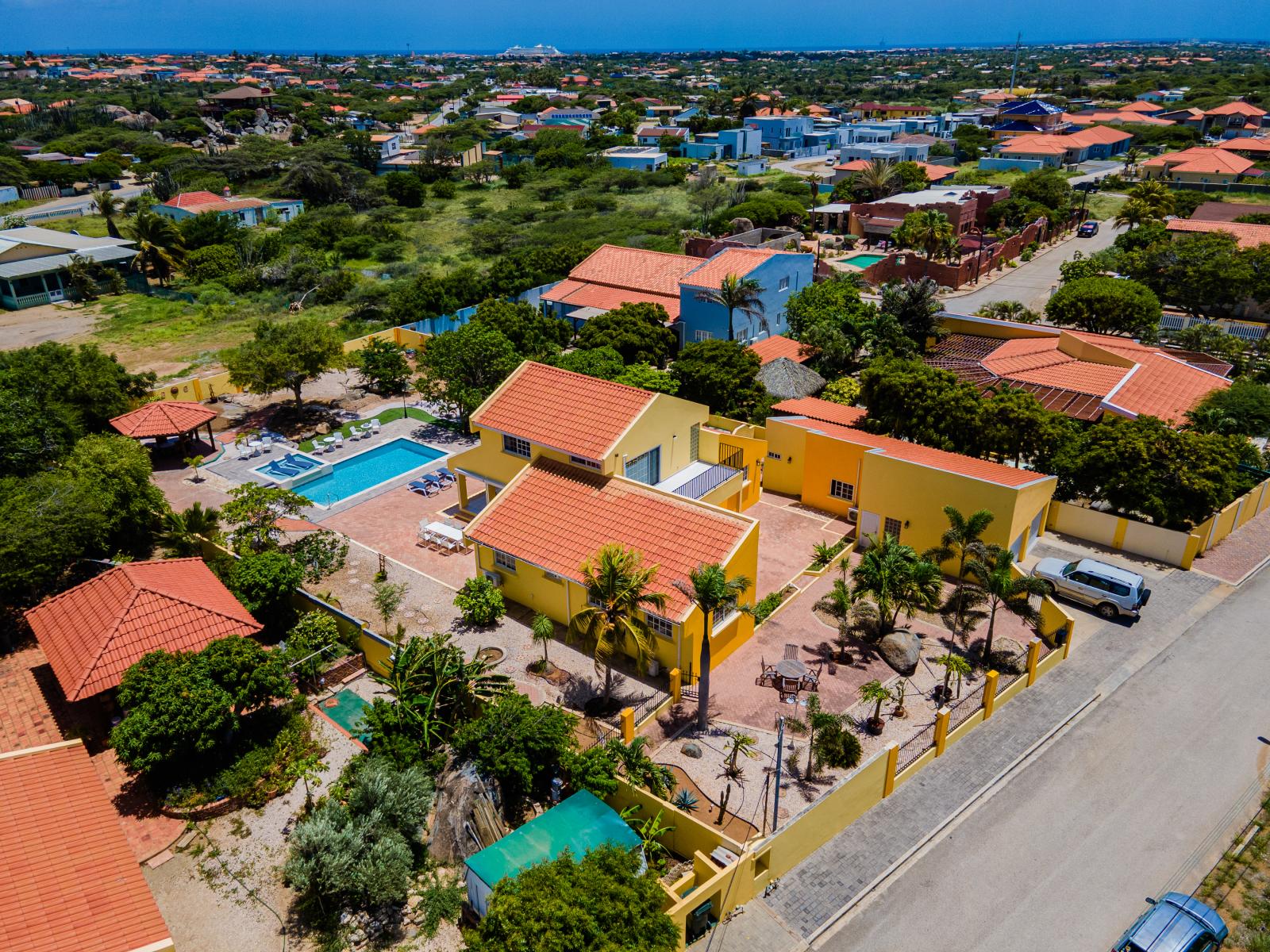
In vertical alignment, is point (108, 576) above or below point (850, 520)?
above

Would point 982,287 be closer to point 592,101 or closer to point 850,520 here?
point 850,520

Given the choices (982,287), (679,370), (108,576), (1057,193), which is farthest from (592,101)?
(108,576)


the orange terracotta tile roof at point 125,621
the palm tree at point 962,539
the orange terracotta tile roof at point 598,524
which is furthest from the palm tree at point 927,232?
the orange terracotta tile roof at point 125,621

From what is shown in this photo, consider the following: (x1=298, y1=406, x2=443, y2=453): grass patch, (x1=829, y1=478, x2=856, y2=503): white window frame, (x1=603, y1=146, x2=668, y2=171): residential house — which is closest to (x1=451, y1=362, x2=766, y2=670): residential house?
(x1=829, y1=478, x2=856, y2=503): white window frame

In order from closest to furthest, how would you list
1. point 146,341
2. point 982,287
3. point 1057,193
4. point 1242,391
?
point 1242,391 → point 146,341 → point 982,287 → point 1057,193

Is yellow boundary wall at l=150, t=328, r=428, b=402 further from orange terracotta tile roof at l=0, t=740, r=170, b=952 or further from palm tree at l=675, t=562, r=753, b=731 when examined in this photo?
palm tree at l=675, t=562, r=753, b=731

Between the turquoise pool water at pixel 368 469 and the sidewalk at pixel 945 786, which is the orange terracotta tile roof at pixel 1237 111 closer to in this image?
the sidewalk at pixel 945 786

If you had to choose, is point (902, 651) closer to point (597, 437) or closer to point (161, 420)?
point (597, 437)

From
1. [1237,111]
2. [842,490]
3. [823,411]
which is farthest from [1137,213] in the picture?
[1237,111]
